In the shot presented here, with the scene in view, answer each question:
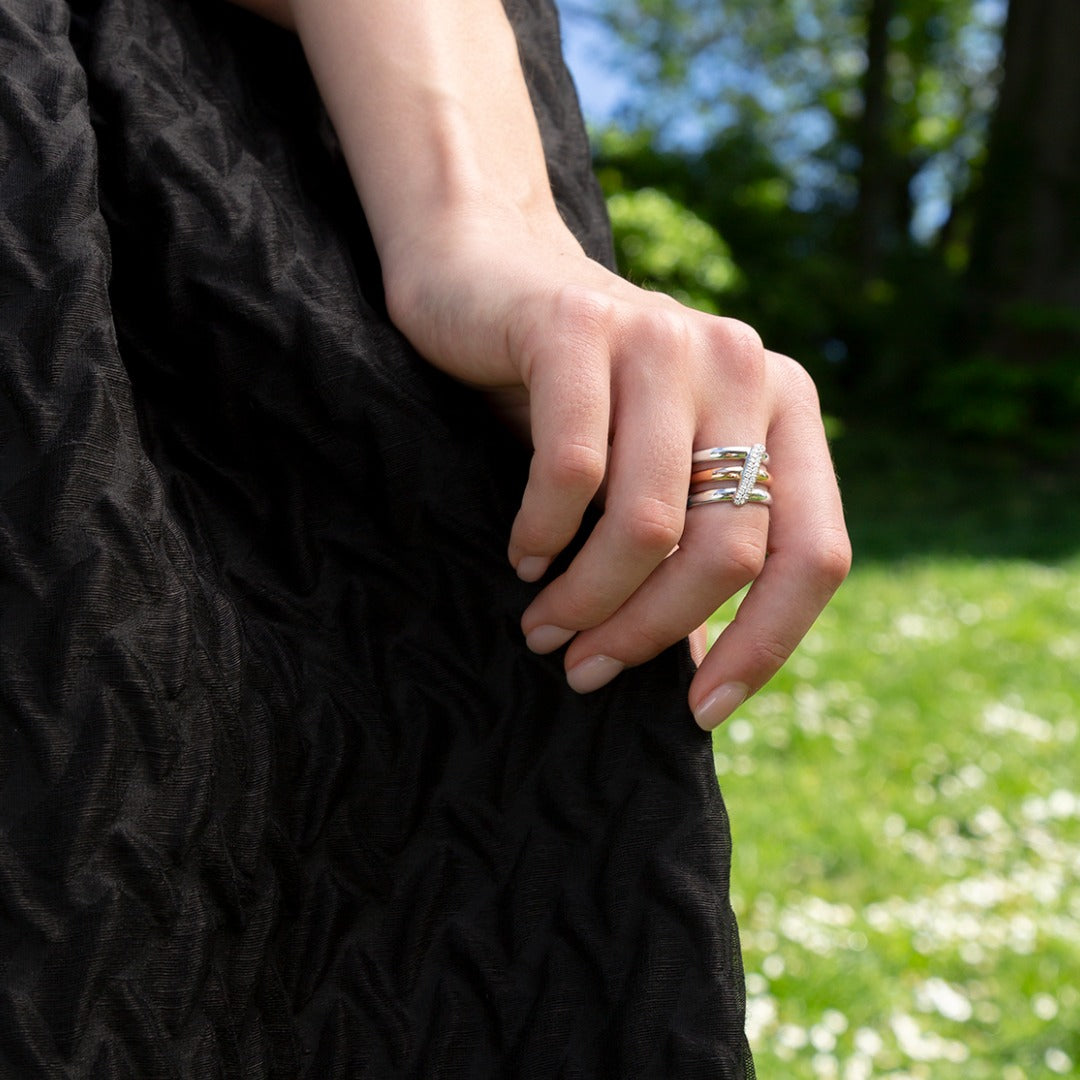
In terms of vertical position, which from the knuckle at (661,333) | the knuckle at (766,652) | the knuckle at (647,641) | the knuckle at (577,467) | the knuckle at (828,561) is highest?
the knuckle at (661,333)

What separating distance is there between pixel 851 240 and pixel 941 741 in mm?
10054

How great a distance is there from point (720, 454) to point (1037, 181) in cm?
1119

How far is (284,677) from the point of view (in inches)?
29.6

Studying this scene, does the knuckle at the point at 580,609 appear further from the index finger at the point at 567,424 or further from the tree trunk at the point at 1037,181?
the tree trunk at the point at 1037,181

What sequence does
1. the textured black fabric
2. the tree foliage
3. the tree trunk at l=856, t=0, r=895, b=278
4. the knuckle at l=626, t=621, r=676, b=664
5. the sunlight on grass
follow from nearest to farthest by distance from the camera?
the textured black fabric → the knuckle at l=626, t=621, r=676, b=664 → the sunlight on grass → the tree foliage → the tree trunk at l=856, t=0, r=895, b=278

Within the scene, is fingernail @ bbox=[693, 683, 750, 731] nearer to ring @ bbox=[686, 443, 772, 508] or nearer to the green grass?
ring @ bbox=[686, 443, 772, 508]

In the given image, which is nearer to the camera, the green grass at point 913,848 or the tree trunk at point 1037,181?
the green grass at point 913,848

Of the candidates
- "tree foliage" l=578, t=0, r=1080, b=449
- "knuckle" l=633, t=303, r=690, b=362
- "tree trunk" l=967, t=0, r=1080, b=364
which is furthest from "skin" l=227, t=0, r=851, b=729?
"tree trunk" l=967, t=0, r=1080, b=364

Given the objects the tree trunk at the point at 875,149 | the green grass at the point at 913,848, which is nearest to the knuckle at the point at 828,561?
the green grass at the point at 913,848

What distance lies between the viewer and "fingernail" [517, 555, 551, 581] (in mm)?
773

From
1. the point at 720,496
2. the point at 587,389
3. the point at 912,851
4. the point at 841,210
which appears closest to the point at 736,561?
the point at 720,496

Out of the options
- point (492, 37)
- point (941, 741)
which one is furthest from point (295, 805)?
point (941, 741)

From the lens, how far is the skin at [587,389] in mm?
719

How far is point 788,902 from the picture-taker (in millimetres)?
3135
